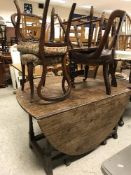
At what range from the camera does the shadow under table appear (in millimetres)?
1325

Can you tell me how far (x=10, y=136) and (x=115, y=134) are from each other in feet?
3.91

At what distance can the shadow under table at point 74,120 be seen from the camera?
1.33 metres

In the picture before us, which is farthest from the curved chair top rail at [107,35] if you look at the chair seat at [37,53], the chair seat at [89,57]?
the chair seat at [37,53]

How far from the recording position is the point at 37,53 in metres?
1.35

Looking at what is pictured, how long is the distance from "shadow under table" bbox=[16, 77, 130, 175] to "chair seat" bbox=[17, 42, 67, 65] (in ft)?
1.18

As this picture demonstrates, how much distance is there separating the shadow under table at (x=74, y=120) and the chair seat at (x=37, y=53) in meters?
0.36

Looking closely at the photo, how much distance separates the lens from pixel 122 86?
2.00 meters

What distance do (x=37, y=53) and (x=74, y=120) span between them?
601 millimetres

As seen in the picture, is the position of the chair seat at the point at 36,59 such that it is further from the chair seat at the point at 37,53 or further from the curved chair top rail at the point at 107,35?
the curved chair top rail at the point at 107,35

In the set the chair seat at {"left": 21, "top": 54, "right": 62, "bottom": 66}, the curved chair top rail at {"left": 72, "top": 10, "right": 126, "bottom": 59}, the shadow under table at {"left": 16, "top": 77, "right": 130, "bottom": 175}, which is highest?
the curved chair top rail at {"left": 72, "top": 10, "right": 126, "bottom": 59}

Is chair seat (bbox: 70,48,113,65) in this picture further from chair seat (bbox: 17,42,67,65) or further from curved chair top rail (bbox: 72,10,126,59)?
chair seat (bbox: 17,42,67,65)

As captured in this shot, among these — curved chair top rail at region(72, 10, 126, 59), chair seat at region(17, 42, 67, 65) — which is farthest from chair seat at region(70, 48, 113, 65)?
chair seat at region(17, 42, 67, 65)

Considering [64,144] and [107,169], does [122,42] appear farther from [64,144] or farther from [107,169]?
[107,169]

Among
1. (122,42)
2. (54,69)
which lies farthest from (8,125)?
(122,42)
